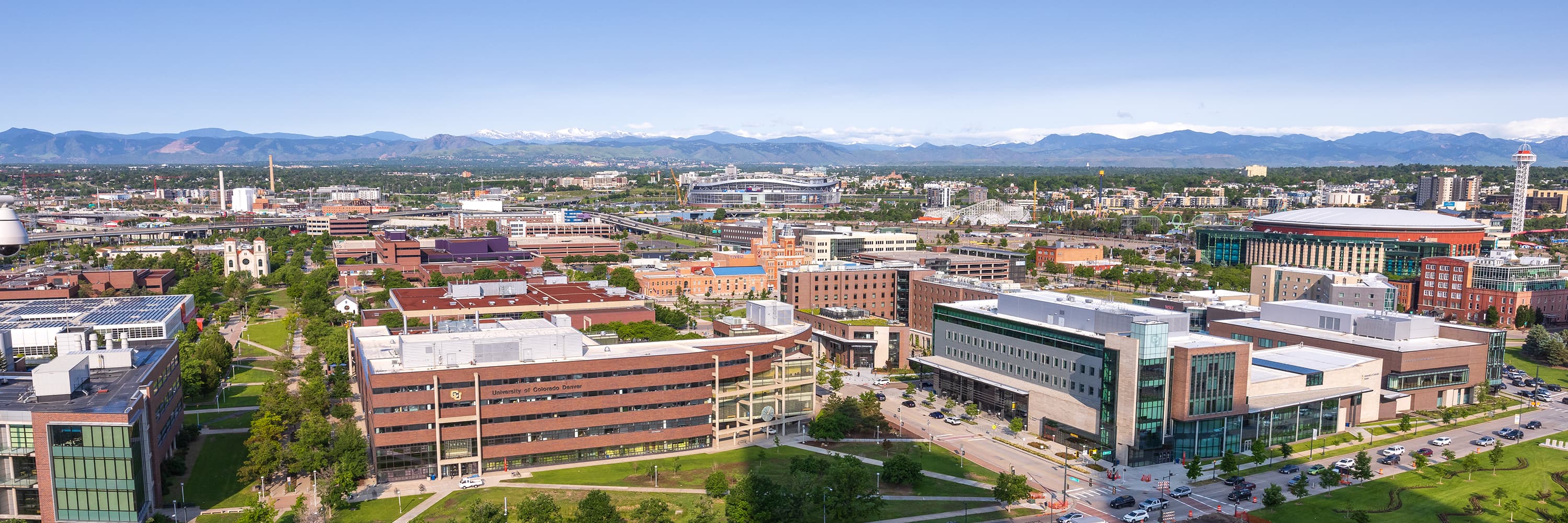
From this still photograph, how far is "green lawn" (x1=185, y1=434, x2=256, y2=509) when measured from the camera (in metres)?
41.8

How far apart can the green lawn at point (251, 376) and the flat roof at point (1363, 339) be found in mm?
62933

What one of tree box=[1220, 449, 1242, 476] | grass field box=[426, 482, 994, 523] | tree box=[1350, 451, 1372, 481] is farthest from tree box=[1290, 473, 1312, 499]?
grass field box=[426, 482, 994, 523]

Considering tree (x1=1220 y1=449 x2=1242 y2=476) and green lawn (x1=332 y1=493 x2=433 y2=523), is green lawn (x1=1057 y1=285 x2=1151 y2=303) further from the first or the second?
green lawn (x1=332 y1=493 x2=433 y2=523)

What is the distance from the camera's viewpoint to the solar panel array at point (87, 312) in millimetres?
66812

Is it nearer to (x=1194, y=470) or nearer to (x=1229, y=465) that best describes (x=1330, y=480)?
(x=1229, y=465)

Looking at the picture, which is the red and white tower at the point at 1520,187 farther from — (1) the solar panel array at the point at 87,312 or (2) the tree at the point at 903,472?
(1) the solar panel array at the point at 87,312

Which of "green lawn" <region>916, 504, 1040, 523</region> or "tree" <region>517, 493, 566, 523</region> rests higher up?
"tree" <region>517, 493, 566, 523</region>

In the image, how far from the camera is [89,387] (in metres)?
41.0

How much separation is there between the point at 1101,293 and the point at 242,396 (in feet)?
265

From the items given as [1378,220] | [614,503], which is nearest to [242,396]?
[614,503]

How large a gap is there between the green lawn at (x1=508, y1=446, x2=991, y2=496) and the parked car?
12.9 ft

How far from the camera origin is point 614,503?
41250 mm

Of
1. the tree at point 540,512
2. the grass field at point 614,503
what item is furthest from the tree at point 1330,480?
the tree at point 540,512

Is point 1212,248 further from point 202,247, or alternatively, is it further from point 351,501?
point 202,247
